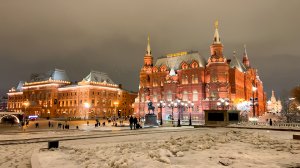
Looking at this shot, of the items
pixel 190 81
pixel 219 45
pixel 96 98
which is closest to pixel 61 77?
pixel 96 98

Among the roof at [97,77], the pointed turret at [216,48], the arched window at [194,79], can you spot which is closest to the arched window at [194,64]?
the arched window at [194,79]

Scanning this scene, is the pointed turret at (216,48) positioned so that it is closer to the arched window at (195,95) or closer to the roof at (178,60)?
the roof at (178,60)

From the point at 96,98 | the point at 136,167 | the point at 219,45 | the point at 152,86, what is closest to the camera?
the point at 136,167

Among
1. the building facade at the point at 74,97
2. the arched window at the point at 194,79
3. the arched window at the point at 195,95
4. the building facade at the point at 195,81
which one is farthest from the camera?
the building facade at the point at 74,97

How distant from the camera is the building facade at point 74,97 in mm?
103875

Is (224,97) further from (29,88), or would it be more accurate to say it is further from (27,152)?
(29,88)

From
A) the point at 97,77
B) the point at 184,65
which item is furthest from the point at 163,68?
the point at 97,77

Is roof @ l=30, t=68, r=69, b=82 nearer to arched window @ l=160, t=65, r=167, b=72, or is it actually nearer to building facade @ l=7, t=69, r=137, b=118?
building facade @ l=7, t=69, r=137, b=118

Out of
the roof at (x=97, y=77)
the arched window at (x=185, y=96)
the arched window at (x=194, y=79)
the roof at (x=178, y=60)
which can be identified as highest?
the roof at (x=178, y=60)

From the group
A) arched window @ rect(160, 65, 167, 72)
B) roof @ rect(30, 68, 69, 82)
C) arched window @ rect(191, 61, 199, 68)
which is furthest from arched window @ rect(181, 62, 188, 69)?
roof @ rect(30, 68, 69, 82)

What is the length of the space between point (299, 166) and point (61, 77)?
121 m

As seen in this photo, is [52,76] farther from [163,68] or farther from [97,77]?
[163,68]

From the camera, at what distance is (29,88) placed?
415 feet

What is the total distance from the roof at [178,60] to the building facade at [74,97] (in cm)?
2266
